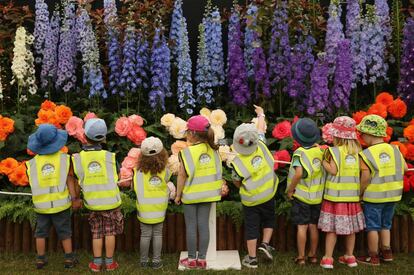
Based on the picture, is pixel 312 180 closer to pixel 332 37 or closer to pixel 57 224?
pixel 57 224

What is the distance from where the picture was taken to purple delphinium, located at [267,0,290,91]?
23.2 feet

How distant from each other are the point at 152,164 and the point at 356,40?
374 cm

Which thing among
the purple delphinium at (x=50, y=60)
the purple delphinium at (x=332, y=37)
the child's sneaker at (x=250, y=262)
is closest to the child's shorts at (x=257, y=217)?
the child's sneaker at (x=250, y=262)

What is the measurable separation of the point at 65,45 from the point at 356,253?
442 centimetres

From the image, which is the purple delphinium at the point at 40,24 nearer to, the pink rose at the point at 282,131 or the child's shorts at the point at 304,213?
the pink rose at the point at 282,131

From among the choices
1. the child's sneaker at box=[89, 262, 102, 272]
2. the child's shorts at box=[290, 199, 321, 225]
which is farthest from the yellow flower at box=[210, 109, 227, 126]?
the child's sneaker at box=[89, 262, 102, 272]

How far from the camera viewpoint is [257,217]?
5.28 meters

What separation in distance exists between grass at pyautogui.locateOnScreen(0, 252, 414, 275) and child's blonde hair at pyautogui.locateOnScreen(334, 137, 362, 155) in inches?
40.3

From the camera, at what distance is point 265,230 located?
5324mm

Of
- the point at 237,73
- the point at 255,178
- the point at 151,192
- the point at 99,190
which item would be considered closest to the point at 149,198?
A: the point at 151,192

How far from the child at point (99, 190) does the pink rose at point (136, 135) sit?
1200mm

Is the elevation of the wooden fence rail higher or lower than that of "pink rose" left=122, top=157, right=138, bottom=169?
lower

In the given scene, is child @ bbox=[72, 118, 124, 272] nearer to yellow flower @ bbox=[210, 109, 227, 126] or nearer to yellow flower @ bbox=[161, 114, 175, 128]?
yellow flower @ bbox=[161, 114, 175, 128]

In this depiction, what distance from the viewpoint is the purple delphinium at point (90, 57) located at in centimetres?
722
